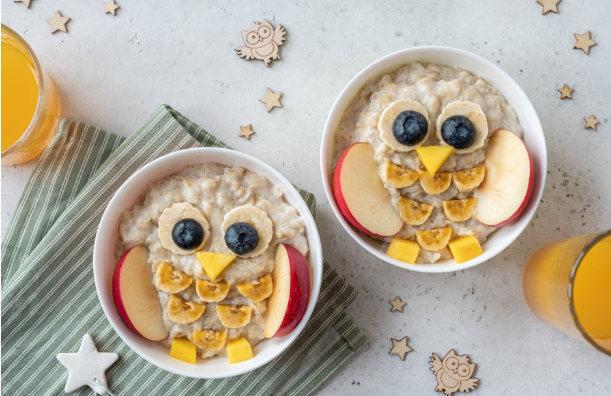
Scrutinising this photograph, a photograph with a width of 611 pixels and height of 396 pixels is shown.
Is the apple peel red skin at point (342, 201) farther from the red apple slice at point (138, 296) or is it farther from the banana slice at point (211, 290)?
the red apple slice at point (138, 296)

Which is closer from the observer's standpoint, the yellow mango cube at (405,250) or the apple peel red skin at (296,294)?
the apple peel red skin at (296,294)

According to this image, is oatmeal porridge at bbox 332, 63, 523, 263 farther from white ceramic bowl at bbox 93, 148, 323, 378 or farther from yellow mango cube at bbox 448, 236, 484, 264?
white ceramic bowl at bbox 93, 148, 323, 378

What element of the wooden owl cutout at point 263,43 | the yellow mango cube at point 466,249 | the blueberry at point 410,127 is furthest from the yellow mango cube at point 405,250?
the wooden owl cutout at point 263,43

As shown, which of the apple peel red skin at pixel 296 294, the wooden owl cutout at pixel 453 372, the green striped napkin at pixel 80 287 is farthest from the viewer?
the wooden owl cutout at pixel 453 372

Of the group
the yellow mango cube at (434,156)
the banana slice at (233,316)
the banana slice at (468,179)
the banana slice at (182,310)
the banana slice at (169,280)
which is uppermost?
the yellow mango cube at (434,156)

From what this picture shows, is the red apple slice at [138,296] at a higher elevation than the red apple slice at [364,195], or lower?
lower

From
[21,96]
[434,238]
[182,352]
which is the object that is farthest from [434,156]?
[21,96]

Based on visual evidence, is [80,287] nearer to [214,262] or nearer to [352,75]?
[214,262]

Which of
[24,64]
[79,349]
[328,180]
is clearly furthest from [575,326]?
[24,64]

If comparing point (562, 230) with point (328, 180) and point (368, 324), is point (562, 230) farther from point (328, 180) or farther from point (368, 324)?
point (328, 180)
